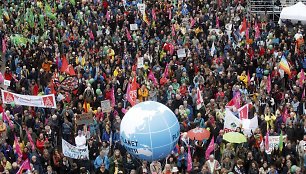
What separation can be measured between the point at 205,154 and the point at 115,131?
2.58 meters

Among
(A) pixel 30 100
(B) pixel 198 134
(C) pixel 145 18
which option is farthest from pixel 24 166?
(C) pixel 145 18

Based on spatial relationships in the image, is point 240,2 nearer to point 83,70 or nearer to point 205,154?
point 83,70

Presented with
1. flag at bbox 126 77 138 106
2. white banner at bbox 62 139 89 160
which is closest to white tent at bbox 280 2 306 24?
flag at bbox 126 77 138 106

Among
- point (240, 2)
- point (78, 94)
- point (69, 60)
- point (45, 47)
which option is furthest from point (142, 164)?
point (240, 2)

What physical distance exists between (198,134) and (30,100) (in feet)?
16.1

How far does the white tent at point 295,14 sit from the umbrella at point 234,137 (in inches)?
528

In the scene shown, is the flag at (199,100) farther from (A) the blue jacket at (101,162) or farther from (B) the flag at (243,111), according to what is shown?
(A) the blue jacket at (101,162)

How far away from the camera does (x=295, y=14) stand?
96.3 feet

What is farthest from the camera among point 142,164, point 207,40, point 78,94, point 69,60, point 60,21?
Result: point 60,21

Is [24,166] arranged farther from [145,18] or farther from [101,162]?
[145,18]

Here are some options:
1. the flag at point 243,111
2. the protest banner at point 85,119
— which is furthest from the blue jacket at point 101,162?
the flag at point 243,111

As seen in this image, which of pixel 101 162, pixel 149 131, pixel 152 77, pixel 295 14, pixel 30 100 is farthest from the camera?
pixel 295 14

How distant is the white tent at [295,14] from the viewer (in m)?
29.3

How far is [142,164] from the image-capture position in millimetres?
15852
